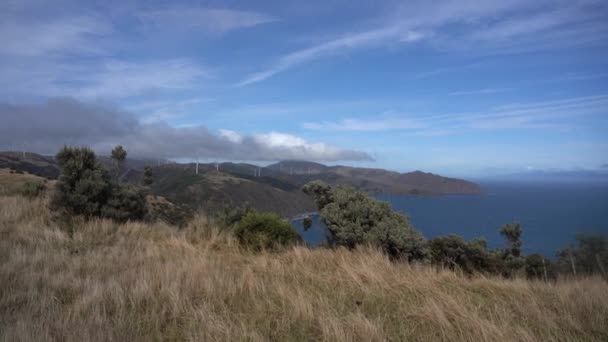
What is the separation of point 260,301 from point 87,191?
801 cm

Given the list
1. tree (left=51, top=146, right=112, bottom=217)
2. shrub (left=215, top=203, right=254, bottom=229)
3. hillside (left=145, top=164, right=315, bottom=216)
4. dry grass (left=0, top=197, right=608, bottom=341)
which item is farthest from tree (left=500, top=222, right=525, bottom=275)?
hillside (left=145, top=164, right=315, bottom=216)

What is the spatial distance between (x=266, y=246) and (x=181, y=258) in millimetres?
2174

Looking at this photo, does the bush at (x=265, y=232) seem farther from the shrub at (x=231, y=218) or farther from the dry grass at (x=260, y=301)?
the shrub at (x=231, y=218)

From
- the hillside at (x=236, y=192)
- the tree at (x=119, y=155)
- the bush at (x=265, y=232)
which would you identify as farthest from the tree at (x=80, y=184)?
the hillside at (x=236, y=192)

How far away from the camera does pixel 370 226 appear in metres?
8.91

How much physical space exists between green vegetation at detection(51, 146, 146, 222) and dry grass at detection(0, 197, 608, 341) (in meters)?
2.98

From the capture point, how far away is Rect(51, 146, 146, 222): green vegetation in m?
9.27

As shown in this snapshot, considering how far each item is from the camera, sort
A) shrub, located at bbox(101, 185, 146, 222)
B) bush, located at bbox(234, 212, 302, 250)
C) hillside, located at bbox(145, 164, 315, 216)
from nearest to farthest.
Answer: bush, located at bbox(234, 212, 302, 250) < shrub, located at bbox(101, 185, 146, 222) < hillside, located at bbox(145, 164, 315, 216)

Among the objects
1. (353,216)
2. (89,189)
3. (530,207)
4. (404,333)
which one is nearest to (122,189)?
(89,189)

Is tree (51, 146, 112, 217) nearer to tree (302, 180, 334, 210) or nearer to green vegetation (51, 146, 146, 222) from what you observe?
green vegetation (51, 146, 146, 222)

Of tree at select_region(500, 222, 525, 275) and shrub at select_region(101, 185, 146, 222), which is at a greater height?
shrub at select_region(101, 185, 146, 222)

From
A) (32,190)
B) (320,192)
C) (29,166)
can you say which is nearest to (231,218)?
(320,192)

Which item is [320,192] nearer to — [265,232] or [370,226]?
[370,226]

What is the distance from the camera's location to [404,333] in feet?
10.9
